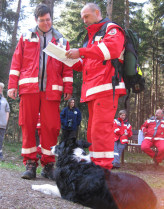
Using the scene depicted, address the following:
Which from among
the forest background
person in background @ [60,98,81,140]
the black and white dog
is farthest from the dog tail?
the forest background

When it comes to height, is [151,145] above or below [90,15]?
below

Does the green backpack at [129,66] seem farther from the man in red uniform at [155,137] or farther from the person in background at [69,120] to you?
the person in background at [69,120]

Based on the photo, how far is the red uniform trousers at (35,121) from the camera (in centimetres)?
420

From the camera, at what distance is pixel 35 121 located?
4293 mm

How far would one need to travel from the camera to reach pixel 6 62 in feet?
53.7

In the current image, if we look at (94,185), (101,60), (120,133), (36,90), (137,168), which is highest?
(101,60)

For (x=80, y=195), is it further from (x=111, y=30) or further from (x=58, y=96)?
(x=111, y=30)

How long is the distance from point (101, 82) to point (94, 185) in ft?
5.19

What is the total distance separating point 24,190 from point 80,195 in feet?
2.88

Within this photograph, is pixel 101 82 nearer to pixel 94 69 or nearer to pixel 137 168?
pixel 94 69

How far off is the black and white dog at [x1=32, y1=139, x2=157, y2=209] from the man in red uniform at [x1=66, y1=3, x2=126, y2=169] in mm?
377

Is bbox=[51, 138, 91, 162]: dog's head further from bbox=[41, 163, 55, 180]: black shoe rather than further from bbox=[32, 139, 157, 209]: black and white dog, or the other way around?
bbox=[41, 163, 55, 180]: black shoe

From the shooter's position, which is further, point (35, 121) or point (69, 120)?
point (69, 120)

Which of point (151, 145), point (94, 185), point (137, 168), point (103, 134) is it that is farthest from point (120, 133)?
point (94, 185)
